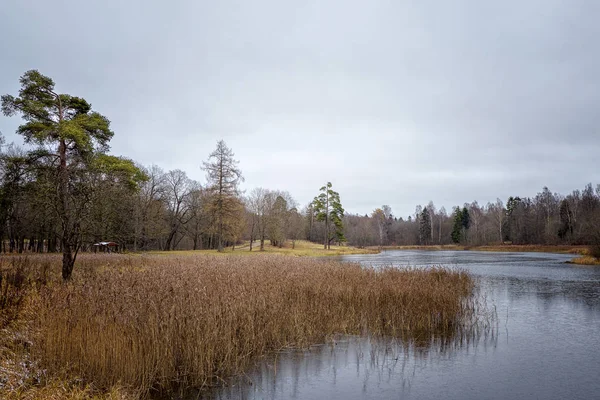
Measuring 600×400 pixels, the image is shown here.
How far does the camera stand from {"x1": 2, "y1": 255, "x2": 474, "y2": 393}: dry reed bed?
5.82 meters

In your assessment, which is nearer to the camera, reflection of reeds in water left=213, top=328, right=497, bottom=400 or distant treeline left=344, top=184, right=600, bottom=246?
reflection of reeds in water left=213, top=328, right=497, bottom=400

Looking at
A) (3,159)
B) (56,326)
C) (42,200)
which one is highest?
(3,159)

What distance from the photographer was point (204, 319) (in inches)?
288

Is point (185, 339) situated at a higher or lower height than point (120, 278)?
lower

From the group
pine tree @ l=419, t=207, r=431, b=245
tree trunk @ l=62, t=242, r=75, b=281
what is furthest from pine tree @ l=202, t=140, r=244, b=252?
pine tree @ l=419, t=207, r=431, b=245

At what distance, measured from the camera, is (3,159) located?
92.7ft

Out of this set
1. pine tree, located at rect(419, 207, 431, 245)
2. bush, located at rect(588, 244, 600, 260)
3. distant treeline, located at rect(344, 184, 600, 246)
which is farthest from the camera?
pine tree, located at rect(419, 207, 431, 245)

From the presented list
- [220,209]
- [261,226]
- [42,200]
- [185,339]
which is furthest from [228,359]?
[261,226]

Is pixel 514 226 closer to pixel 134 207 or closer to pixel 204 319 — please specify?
pixel 134 207

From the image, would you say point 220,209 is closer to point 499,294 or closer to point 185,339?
point 499,294

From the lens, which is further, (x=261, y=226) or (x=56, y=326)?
(x=261, y=226)

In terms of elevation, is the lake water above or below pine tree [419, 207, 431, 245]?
below

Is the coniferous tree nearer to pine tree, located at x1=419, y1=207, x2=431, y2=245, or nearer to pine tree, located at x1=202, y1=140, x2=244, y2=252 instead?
pine tree, located at x1=202, y1=140, x2=244, y2=252

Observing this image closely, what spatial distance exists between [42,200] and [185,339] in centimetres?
901
